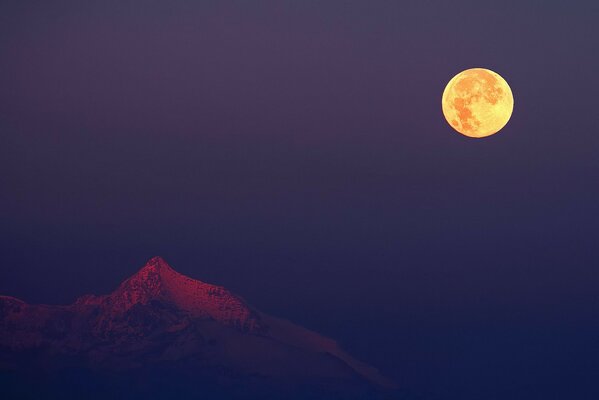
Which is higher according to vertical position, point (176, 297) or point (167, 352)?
point (176, 297)

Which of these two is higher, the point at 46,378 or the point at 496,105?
the point at 496,105

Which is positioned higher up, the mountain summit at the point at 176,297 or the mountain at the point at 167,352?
the mountain summit at the point at 176,297

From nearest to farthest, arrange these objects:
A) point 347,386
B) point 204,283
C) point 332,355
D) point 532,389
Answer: point 532,389 → point 347,386 → point 332,355 → point 204,283

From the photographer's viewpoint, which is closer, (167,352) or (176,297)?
(167,352)

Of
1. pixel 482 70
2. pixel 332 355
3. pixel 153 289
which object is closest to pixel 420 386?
pixel 332 355

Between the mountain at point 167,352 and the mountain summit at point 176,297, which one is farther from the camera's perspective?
the mountain summit at point 176,297

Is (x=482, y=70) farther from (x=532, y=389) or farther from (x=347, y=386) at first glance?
(x=347, y=386)

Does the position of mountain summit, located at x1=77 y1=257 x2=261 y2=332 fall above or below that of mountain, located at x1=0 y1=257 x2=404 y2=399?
above

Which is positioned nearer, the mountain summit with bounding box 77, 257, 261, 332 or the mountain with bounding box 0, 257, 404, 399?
the mountain with bounding box 0, 257, 404, 399
